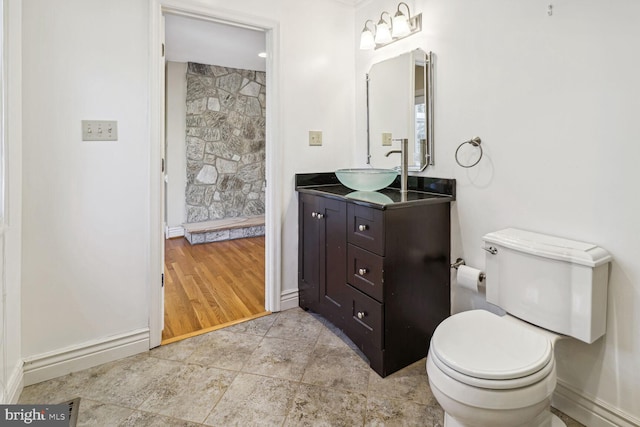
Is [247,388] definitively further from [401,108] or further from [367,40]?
[367,40]

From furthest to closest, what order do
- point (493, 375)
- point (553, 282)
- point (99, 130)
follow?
point (99, 130) < point (553, 282) < point (493, 375)

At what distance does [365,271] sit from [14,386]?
1.59 meters

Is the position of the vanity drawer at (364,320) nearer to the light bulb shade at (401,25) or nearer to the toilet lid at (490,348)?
the toilet lid at (490,348)

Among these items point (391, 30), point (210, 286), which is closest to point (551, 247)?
point (391, 30)

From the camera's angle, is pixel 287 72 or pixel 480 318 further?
pixel 287 72

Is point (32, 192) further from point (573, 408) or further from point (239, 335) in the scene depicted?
point (573, 408)

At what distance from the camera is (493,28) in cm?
165

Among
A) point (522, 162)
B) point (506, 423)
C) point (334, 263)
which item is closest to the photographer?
point (506, 423)

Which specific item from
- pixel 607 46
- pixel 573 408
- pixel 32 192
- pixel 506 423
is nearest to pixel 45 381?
pixel 32 192

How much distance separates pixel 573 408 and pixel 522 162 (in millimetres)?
1026

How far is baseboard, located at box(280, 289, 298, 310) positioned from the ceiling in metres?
2.04

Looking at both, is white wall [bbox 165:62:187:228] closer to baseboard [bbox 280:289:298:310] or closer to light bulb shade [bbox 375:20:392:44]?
baseboard [bbox 280:289:298:310]

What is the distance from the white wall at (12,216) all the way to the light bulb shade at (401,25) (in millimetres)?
1825

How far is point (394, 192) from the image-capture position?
6.86 ft
